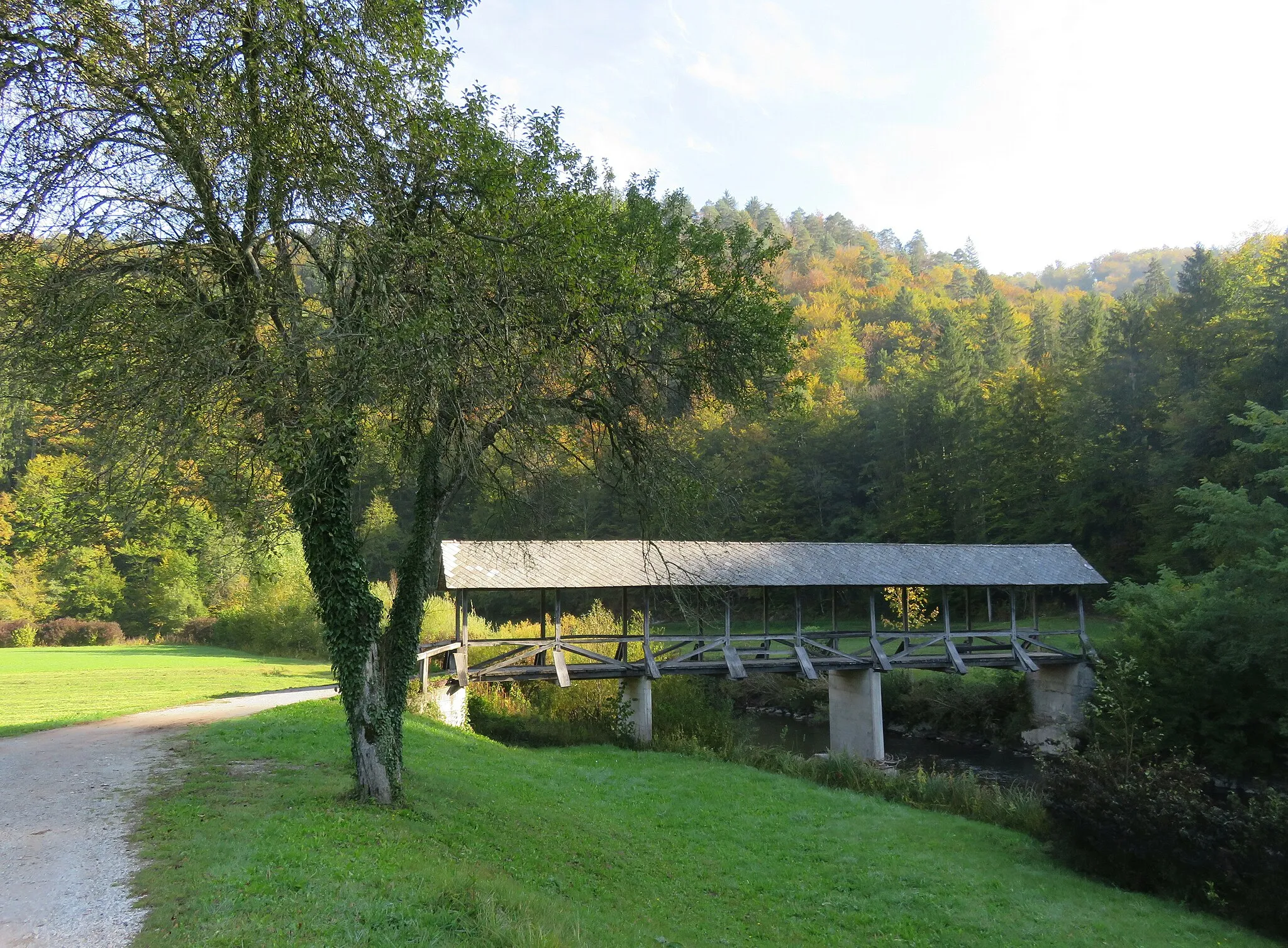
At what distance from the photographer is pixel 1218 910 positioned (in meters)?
8.02

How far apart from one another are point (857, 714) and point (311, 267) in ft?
52.4

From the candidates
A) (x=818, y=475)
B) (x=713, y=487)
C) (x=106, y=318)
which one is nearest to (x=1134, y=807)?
(x=713, y=487)

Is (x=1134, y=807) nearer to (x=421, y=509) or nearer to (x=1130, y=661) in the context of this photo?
(x=1130, y=661)

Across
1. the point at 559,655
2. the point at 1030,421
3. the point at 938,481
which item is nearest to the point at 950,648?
the point at 559,655

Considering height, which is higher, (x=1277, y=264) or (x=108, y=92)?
(x=1277, y=264)

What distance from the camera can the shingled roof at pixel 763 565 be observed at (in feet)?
52.5

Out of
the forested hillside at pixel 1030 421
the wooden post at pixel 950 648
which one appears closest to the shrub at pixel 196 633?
the forested hillside at pixel 1030 421

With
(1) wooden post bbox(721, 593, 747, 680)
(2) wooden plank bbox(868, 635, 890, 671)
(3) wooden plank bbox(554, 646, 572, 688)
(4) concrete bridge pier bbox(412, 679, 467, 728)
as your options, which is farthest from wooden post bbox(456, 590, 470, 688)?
(2) wooden plank bbox(868, 635, 890, 671)

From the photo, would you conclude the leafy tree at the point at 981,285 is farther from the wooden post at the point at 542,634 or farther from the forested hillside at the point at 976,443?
the wooden post at the point at 542,634

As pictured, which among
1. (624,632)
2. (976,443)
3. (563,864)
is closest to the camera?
(563,864)

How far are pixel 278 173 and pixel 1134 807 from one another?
10.7 m

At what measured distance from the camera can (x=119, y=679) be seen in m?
19.0

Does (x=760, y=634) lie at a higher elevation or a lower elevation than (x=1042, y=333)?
lower

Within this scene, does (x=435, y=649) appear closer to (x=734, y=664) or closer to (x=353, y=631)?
(x=734, y=664)
